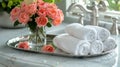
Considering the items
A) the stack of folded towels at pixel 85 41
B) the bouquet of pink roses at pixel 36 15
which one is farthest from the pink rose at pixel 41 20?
the stack of folded towels at pixel 85 41

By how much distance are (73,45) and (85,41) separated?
6cm

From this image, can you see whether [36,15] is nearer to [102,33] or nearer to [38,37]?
[38,37]

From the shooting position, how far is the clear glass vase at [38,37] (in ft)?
4.99

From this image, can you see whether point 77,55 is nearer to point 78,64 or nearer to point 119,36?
point 78,64

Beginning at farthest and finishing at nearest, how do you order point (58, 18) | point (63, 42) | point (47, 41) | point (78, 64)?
1. point (47, 41)
2. point (58, 18)
3. point (63, 42)
4. point (78, 64)

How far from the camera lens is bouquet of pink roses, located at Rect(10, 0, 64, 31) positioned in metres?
1.44

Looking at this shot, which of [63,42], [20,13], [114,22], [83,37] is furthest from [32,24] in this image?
[114,22]

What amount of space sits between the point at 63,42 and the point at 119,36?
48cm

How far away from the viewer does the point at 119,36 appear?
5.61 ft

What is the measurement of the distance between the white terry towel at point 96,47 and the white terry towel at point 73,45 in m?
0.02

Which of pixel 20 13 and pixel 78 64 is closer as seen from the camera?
pixel 78 64

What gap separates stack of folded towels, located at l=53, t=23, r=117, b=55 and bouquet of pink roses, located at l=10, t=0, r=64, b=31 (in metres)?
0.12

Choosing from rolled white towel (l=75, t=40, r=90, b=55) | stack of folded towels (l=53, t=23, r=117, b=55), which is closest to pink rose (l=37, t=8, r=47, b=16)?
stack of folded towels (l=53, t=23, r=117, b=55)

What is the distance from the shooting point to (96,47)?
1.33 metres
